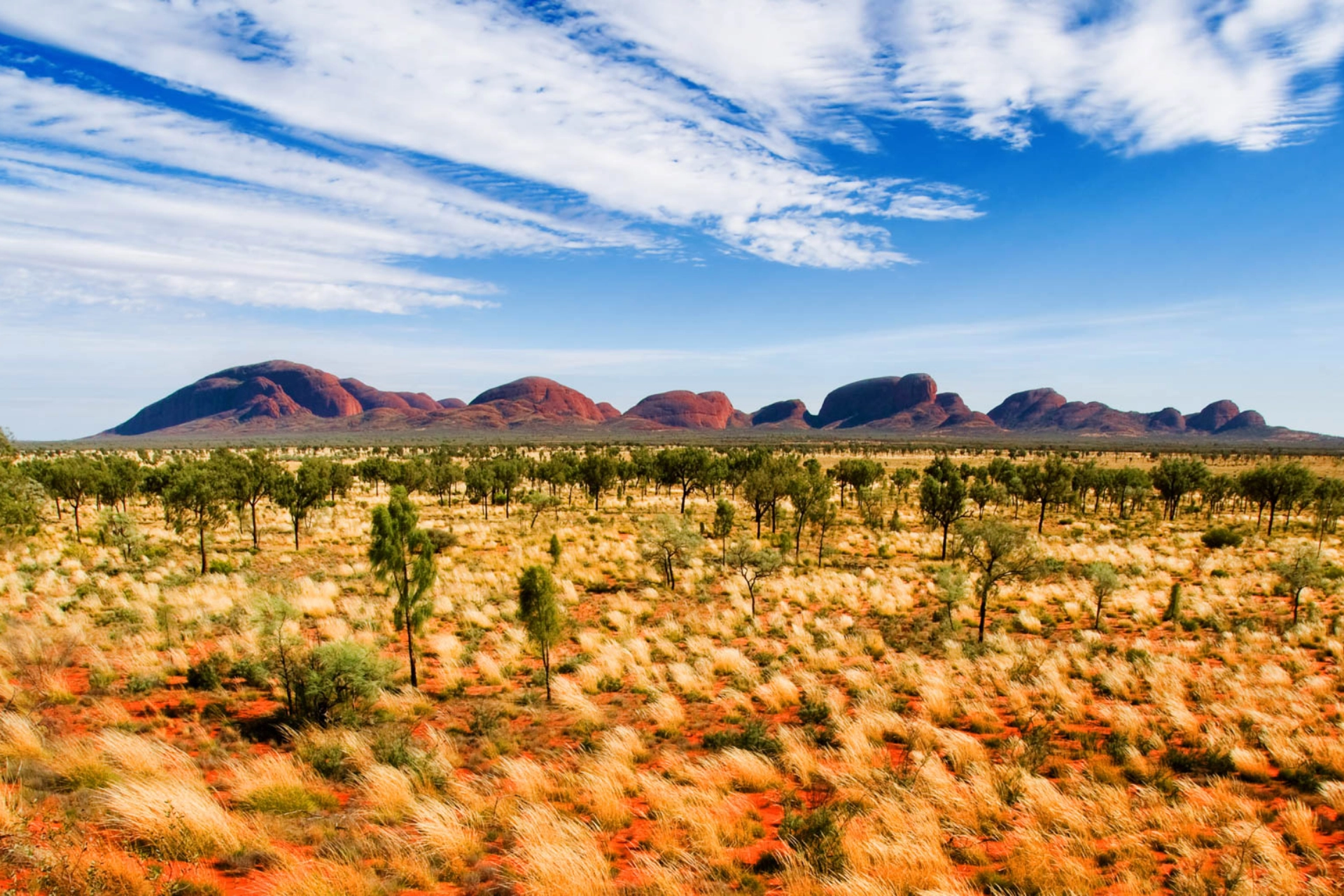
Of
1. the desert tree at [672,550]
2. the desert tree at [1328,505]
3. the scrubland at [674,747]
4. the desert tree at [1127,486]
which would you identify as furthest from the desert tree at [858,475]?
the scrubland at [674,747]

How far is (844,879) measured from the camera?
6.85 meters

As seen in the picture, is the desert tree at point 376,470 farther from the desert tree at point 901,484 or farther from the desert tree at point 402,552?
the desert tree at point 402,552

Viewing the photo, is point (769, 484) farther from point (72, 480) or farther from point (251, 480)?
point (72, 480)

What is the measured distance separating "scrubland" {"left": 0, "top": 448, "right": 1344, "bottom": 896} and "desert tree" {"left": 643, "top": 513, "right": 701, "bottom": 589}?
3981 mm

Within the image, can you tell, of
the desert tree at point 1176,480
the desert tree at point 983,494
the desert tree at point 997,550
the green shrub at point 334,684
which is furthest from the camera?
the desert tree at point 1176,480

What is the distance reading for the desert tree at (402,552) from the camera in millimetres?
13844

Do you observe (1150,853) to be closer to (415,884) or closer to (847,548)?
(415,884)

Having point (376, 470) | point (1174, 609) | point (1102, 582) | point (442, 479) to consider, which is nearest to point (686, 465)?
point (442, 479)

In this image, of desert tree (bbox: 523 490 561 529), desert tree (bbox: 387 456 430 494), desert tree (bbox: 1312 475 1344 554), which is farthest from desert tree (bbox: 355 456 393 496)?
desert tree (bbox: 1312 475 1344 554)

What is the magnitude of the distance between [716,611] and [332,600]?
46.8 feet

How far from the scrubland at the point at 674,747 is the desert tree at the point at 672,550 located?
3.98 metres

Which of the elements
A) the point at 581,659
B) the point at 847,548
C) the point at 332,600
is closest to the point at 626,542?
the point at 847,548

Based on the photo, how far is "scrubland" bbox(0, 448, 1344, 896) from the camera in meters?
7.16

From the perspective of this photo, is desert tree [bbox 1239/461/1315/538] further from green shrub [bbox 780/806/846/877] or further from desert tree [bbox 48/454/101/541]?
desert tree [bbox 48/454/101/541]
